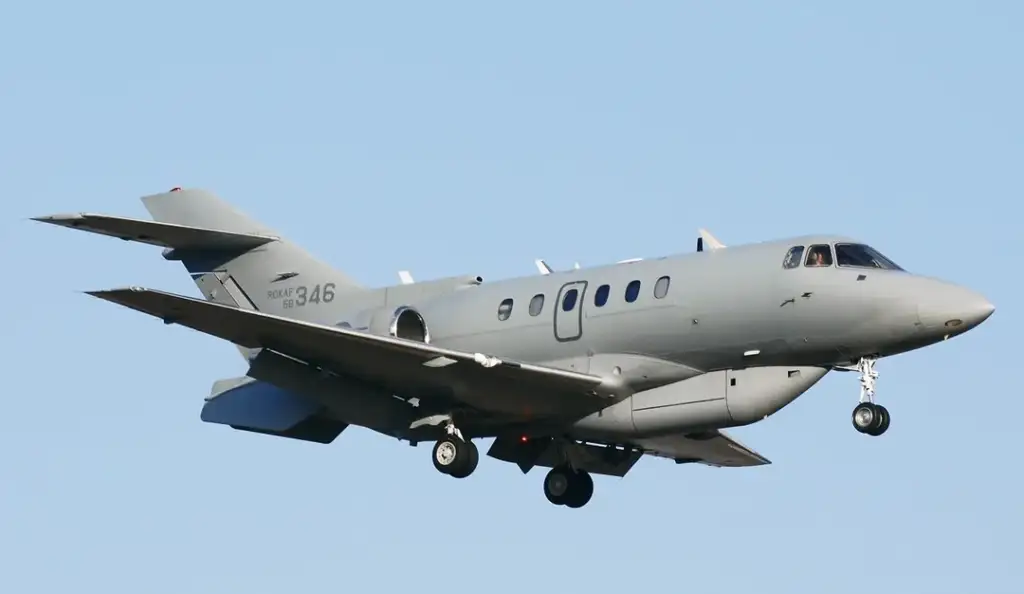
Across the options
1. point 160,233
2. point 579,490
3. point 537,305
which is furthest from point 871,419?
point 160,233

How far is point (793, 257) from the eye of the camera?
1220 inches

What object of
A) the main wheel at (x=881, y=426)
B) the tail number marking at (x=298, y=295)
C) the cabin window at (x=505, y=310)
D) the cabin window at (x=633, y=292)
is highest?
the tail number marking at (x=298, y=295)

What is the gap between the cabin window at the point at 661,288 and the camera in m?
31.7

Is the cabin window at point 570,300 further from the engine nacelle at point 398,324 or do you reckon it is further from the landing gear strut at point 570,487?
the landing gear strut at point 570,487

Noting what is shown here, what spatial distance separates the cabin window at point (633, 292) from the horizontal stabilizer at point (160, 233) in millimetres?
7868

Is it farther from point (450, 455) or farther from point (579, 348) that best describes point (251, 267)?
point (579, 348)

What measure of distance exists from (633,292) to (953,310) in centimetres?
514

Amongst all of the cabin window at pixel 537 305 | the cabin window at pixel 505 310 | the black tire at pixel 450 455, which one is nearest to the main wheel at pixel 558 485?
the black tire at pixel 450 455

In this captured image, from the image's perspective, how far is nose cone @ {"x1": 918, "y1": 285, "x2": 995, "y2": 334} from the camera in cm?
2981

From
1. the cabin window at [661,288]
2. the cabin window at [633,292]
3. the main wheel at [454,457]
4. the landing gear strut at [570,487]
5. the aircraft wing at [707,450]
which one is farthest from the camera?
the landing gear strut at [570,487]

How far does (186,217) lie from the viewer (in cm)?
3712

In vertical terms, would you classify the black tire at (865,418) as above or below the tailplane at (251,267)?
below

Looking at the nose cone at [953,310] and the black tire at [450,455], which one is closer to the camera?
the nose cone at [953,310]

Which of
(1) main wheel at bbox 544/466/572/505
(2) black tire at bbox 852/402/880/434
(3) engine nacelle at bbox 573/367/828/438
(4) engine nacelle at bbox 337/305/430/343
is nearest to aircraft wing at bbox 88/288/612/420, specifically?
(3) engine nacelle at bbox 573/367/828/438
